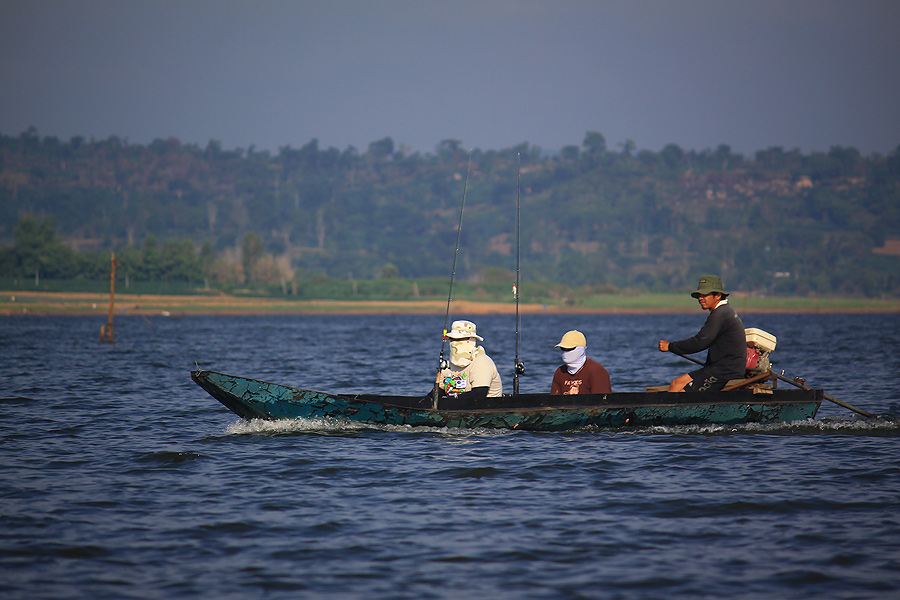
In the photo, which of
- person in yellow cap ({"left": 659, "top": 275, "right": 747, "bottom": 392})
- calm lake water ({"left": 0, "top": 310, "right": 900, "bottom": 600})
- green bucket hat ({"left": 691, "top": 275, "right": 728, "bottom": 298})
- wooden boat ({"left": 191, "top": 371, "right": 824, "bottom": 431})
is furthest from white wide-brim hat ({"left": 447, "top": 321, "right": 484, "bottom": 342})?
green bucket hat ({"left": 691, "top": 275, "right": 728, "bottom": 298})

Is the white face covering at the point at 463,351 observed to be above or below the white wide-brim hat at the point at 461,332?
below

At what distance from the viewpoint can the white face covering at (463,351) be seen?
628 inches

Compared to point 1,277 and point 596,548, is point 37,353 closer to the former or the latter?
point 596,548

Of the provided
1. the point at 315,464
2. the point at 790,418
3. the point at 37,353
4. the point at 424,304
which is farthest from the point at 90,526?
the point at 424,304

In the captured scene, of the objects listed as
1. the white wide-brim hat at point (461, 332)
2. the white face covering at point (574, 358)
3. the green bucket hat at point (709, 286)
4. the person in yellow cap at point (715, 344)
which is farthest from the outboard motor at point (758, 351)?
the white wide-brim hat at point (461, 332)

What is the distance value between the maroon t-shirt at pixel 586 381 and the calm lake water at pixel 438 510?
2.87 ft

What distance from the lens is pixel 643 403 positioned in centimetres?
1614

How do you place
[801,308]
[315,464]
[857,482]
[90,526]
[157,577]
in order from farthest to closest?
1. [801,308]
2. [315,464]
3. [857,482]
4. [90,526]
5. [157,577]

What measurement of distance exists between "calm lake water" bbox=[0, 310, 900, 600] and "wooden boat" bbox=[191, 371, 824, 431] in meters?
0.34

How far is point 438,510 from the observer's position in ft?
37.2

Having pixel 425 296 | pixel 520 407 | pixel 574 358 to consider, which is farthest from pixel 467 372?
pixel 425 296

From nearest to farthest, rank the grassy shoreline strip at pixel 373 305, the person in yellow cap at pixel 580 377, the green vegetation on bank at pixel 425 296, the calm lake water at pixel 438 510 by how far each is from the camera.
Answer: the calm lake water at pixel 438 510 < the person in yellow cap at pixel 580 377 < the grassy shoreline strip at pixel 373 305 < the green vegetation on bank at pixel 425 296

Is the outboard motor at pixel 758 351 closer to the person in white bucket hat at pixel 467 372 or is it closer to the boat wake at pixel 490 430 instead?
the boat wake at pixel 490 430

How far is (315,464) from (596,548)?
5816 millimetres
